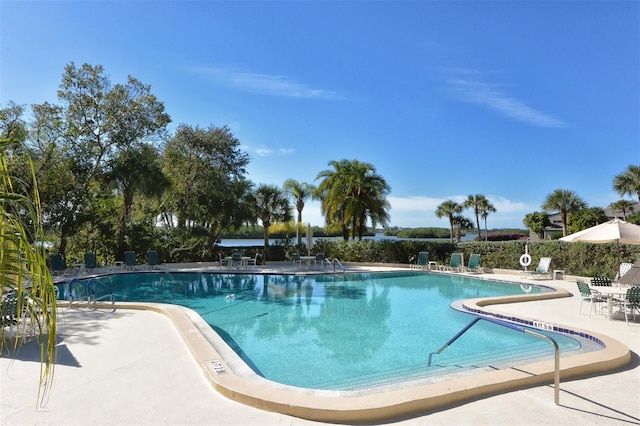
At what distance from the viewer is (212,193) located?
22.5m

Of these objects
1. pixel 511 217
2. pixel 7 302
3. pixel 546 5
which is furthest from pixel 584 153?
pixel 7 302

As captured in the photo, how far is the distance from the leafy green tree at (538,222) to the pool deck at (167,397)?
41.3 m

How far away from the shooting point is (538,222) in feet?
141

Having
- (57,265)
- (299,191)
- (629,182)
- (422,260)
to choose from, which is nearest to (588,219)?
(629,182)

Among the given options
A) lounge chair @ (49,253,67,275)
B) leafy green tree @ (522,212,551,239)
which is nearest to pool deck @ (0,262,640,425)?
lounge chair @ (49,253,67,275)

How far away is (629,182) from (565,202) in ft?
23.7

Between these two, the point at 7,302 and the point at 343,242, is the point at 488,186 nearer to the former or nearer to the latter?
the point at 343,242

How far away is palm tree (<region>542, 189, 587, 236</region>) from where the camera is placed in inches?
1555

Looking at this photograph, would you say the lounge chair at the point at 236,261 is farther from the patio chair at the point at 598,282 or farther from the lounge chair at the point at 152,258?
the patio chair at the point at 598,282

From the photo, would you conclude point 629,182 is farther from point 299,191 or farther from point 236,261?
point 236,261

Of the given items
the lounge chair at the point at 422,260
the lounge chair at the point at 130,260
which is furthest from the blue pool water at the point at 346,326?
the lounge chair at the point at 422,260

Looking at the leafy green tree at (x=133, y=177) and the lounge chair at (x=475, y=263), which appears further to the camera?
the leafy green tree at (x=133, y=177)

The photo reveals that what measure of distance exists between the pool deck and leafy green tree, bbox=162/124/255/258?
16533 millimetres

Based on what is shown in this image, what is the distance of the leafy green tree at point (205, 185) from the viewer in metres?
22.8
